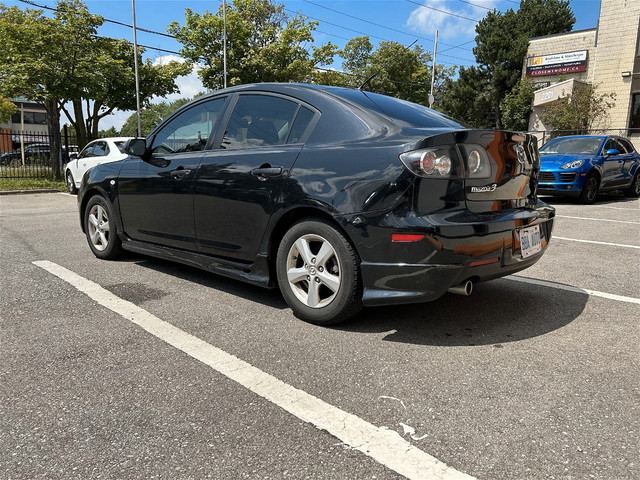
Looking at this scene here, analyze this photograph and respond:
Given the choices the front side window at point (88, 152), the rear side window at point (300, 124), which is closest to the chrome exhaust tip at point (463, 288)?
the rear side window at point (300, 124)

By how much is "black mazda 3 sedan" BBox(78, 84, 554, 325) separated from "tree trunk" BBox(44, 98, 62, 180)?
1618cm

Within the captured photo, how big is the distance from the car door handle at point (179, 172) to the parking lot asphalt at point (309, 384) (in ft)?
3.07

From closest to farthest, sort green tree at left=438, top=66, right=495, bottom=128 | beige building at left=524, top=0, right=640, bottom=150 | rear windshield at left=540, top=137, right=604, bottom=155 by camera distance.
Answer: rear windshield at left=540, top=137, right=604, bottom=155
beige building at left=524, top=0, right=640, bottom=150
green tree at left=438, top=66, right=495, bottom=128

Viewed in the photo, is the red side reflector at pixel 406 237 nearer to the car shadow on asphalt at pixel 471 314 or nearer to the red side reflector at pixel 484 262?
the red side reflector at pixel 484 262

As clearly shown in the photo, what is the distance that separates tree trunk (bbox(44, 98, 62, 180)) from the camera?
720 inches

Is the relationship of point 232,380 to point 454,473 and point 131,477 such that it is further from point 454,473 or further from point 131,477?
point 454,473

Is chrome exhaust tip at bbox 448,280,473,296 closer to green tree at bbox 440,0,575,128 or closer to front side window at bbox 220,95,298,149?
front side window at bbox 220,95,298,149

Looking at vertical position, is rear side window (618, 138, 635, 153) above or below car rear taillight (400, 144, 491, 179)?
above

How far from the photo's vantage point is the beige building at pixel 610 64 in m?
27.3

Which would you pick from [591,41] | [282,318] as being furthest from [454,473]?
[591,41]

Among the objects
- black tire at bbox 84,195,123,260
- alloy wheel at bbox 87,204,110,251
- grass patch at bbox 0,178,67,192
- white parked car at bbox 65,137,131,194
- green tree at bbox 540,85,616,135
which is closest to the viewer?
black tire at bbox 84,195,123,260

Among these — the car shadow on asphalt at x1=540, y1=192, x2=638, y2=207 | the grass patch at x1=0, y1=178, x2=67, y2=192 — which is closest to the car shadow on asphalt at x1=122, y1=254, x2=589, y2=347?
the car shadow on asphalt at x1=540, y1=192, x2=638, y2=207

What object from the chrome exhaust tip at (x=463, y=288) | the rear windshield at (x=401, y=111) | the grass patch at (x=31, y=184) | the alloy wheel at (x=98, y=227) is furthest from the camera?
the grass patch at (x=31, y=184)

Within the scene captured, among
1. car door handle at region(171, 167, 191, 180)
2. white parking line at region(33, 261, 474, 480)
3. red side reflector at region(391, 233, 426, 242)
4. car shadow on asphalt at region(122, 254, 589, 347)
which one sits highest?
car door handle at region(171, 167, 191, 180)
